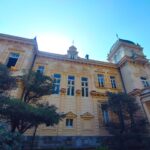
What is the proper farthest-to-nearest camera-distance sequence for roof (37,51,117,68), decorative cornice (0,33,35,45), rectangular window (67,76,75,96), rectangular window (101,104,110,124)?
roof (37,51,117,68) → rectangular window (67,76,75,96) → decorative cornice (0,33,35,45) → rectangular window (101,104,110,124)

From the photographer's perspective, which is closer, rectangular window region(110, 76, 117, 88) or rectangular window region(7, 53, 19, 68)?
rectangular window region(7, 53, 19, 68)

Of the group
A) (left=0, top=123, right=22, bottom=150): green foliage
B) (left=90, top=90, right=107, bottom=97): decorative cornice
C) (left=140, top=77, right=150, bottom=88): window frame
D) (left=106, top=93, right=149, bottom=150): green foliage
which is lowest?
(left=0, top=123, right=22, bottom=150): green foliage

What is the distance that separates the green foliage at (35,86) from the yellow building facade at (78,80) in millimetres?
2340

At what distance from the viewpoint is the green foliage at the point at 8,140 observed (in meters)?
5.70

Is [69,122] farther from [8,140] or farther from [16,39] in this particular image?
[16,39]

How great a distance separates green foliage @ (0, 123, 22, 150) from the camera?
5700 mm

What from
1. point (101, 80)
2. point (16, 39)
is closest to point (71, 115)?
point (101, 80)

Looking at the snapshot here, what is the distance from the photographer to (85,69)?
63.0ft

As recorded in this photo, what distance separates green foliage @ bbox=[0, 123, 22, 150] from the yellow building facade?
6491 millimetres

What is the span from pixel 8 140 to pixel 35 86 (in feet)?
15.1

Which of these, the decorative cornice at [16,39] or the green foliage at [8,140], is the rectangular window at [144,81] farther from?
the green foliage at [8,140]

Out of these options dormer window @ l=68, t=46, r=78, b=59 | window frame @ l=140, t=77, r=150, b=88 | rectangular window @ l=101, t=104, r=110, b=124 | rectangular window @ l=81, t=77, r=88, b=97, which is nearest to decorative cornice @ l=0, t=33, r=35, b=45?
dormer window @ l=68, t=46, r=78, b=59

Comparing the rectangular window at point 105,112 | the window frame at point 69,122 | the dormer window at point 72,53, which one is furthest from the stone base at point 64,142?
the dormer window at point 72,53

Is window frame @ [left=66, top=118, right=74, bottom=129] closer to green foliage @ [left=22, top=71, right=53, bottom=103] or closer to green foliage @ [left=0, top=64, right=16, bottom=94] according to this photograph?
green foliage @ [left=22, top=71, right=53, bottom=103]
